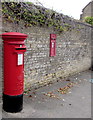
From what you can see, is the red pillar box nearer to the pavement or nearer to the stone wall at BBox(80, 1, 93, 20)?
the pavement

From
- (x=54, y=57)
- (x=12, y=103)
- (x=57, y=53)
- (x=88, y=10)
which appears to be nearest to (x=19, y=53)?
(x=12, y=103)

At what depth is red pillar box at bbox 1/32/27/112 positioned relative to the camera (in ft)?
11.4

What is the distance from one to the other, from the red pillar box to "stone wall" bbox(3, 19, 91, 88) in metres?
0.92

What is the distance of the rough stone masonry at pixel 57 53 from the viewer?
5164 mm

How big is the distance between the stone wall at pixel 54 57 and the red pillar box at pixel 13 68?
924 millimetres

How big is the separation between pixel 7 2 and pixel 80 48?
5.28 metres

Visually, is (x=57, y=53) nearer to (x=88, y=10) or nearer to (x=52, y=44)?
(x=52, y=44)

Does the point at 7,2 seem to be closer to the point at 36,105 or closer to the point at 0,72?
the point at 0,72

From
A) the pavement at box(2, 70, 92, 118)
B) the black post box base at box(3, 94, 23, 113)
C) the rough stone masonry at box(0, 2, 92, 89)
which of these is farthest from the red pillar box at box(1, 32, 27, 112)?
the rough stone masonry at box(0, 2, 92, 89)

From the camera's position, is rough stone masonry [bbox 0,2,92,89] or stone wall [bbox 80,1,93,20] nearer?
rough stone masonry [bbox 0,2,92,89]

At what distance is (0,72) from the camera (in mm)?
4160

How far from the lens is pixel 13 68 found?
3.56 m

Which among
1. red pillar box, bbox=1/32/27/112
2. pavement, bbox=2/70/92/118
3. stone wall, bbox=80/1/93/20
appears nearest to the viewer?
red pillar box, bbox=1/32/27/112

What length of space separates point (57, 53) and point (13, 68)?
3315 mm
